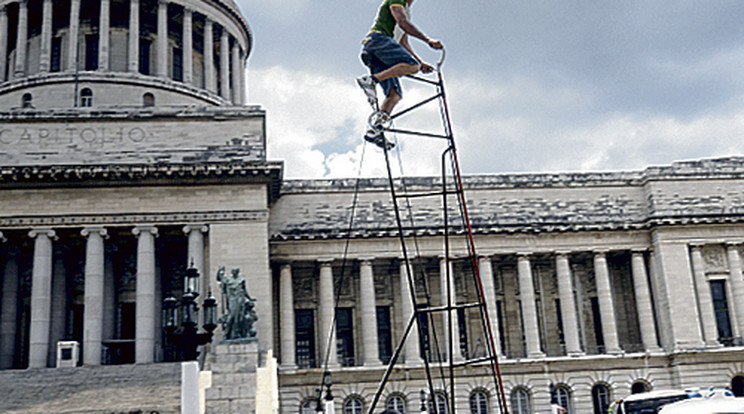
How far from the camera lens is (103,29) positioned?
159 ft

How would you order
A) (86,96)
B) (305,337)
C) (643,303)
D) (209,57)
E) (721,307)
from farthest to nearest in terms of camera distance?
(209,57) < (86,96) < (721,307) < (643,303) < (305,337)

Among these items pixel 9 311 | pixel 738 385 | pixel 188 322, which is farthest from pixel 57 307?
pixel 738 385

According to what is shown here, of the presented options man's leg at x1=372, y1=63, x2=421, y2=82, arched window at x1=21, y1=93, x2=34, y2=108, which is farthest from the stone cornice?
man's leg at x1=372, y1=63, x2=421, y2=82

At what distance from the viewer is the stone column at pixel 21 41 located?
49.1 meters

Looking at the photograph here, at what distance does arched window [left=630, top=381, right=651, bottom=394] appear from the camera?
141 feet

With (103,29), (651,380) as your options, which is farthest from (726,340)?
(103,29)

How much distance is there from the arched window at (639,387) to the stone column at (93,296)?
27.2m

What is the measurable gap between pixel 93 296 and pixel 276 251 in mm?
10296

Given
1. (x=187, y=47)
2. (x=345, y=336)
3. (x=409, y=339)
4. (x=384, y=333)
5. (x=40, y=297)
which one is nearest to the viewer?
(x=40, y=297)

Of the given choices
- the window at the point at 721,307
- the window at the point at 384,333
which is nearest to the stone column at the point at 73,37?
the window at the point at 384,333

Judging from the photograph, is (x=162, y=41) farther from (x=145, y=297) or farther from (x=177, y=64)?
(x=145, y=297)

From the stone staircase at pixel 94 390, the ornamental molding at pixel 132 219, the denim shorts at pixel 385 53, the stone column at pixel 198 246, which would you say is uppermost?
the ornamental molding at pixel 132 219

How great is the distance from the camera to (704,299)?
43.8m

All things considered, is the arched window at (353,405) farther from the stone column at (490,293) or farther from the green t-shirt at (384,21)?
the green t-shirt at (384,21)
